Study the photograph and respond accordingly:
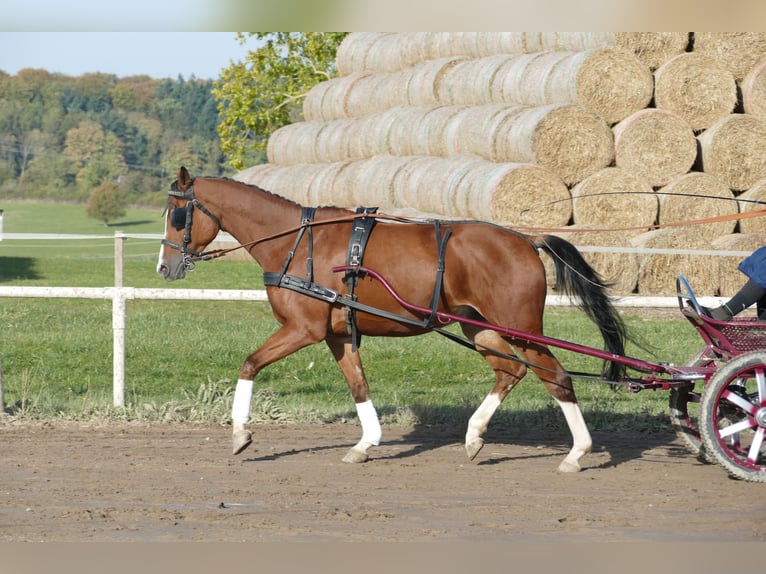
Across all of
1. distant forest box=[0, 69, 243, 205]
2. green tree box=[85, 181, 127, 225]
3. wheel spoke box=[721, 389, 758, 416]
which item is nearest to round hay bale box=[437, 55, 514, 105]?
wheel spoke box=[721, 389, 758, 416]

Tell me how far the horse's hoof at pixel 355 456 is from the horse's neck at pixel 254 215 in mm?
1252

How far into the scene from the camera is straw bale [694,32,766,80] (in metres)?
15.5

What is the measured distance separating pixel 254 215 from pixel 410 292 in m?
1.08

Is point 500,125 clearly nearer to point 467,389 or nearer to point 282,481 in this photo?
point 467,389

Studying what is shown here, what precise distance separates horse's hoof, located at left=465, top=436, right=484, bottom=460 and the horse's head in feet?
6.47

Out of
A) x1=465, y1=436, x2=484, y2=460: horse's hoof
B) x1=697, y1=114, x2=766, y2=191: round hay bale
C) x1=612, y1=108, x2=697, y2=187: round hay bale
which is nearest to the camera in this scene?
x1=465, y1=436, x2=484, y2=460: horse's hoof

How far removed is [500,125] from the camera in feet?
51.9

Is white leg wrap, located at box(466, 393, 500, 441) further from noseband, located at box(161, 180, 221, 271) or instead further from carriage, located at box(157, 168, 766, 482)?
noseband, located at box(161, 180, 221, 271)

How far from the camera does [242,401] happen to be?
662 centimetres

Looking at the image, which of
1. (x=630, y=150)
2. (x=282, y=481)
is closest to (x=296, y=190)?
(x=630, y=150)

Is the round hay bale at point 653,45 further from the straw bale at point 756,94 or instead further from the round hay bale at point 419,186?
the round hay bale at point 419,186

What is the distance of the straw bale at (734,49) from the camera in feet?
50.9

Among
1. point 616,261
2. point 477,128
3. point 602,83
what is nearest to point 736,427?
point 616,261

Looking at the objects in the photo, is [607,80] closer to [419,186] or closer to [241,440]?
[419,186]
